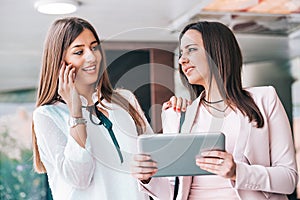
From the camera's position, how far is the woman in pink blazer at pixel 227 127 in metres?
1.51

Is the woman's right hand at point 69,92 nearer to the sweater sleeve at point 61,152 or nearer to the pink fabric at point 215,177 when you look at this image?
the sweater sleeve at point 61,152

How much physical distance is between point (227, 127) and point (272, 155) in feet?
0.48

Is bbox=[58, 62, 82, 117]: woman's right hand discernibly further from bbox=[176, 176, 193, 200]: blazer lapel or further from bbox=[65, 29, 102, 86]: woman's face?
bbox=[176, 176, 193, 200]: blazer lapel

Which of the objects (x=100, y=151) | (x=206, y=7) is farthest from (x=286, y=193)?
(x=206, y=7)

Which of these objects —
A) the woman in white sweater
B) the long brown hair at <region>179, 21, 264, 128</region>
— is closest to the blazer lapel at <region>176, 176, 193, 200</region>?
the woman in white sweater

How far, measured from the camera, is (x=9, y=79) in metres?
3.00

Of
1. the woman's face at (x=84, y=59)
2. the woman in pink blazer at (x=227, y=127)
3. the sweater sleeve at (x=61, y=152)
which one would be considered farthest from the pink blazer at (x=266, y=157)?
the woman's face at (x=84, y=59)

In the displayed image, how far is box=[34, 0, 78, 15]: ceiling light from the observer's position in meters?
2.17

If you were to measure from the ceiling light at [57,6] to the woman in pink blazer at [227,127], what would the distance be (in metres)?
0.70

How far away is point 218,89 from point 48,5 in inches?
35.6

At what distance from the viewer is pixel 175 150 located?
1522 mm

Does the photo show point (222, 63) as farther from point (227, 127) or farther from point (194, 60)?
point (227, 127)

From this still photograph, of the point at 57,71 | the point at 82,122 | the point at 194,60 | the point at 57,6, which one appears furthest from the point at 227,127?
the point at 57,6

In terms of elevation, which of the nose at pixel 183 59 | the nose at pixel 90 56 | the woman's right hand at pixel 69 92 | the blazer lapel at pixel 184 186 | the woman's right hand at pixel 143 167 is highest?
the nose at pixel 90 56
